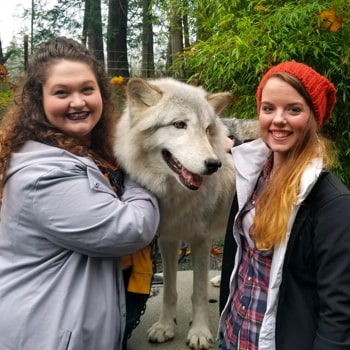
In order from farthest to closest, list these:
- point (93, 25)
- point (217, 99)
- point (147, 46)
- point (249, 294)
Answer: point (147, 46), point (93, 25), point (217, 99), point (249, 294)

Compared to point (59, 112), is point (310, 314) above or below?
below

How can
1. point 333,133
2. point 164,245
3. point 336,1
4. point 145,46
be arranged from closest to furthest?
1. point 164,245
2. point 336,1
3. point 333,133
4. point 145,46

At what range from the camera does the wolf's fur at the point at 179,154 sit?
215cm

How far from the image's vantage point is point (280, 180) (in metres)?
1.60

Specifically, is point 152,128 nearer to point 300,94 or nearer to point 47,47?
point 47,47

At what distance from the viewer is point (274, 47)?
3969 millimetres

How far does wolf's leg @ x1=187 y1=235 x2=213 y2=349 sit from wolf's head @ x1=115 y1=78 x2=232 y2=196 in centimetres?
57

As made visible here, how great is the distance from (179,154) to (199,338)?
1.31 meters

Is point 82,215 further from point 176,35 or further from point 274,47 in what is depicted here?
point 176,35

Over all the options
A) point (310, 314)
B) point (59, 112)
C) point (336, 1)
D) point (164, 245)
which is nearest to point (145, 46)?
point (336, 1)

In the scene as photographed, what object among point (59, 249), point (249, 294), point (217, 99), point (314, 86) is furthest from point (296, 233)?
point (217, 99)

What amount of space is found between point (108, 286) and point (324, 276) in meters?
0.89

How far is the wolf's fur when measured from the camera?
2150mm

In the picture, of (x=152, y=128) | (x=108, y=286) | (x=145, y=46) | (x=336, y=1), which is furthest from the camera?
(x=145, y=46)
